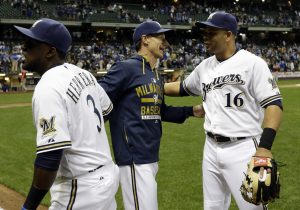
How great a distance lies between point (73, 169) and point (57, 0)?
3761 centimetres

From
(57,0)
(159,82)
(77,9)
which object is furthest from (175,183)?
(57,0)

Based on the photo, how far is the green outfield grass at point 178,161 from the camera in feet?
19.0

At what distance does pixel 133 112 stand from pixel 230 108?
0.79m

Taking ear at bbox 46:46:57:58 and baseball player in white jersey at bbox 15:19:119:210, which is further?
ear at bbox 46:46:57:58

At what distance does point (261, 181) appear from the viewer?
296cm

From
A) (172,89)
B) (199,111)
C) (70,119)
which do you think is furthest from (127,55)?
(70,119)

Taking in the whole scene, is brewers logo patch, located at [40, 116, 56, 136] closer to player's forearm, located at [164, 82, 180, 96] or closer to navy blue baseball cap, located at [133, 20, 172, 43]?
navy blue baseball cap, located at [133, 20, 172, 43]

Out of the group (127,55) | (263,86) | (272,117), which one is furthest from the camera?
(127,55)

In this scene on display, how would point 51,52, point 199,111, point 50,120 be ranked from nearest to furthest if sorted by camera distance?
1. point 50,120
2. point 51,52
3. point 199,111

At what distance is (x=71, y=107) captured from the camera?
2396 millimetres

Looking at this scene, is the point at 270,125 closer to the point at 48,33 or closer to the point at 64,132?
the point at 64,132

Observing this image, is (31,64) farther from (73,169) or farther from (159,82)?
(159,82)

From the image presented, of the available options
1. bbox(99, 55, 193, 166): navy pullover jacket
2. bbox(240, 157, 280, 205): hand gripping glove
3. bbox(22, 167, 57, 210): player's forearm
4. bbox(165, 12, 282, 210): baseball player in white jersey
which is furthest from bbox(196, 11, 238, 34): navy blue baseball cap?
bbox(22, 167, 57, 210): player's forearm

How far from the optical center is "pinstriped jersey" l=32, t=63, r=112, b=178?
7.55 feet
